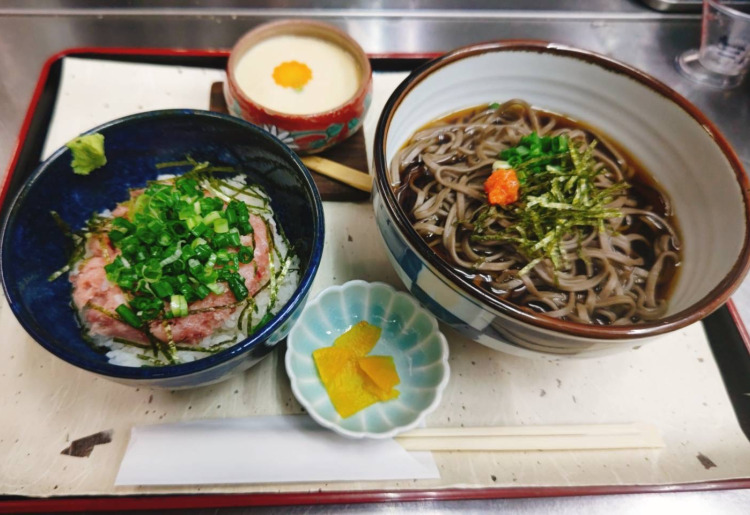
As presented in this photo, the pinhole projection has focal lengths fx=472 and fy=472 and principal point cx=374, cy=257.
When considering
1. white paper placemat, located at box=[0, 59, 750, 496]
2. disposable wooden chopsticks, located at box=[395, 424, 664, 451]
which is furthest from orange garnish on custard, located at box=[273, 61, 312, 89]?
disposable wooden chopsticks, located at box=[395, 424, 664, 451]

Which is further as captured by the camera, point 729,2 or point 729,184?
point 729,2

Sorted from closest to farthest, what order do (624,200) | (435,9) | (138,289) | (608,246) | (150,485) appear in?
(150,485) → (138,289) → (608,246) → (624,200) → (435,9)

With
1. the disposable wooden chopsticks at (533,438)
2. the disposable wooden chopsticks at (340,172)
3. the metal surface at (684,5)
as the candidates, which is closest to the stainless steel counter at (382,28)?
the metal surface at (684,5)

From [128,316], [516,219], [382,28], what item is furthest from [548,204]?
[382,28]

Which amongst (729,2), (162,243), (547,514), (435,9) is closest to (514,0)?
(435,9)

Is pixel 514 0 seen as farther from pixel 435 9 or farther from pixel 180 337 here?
pixel 180 337

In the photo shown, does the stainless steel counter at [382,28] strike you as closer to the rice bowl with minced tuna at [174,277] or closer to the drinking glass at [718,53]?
the drinking glass at [718,53]

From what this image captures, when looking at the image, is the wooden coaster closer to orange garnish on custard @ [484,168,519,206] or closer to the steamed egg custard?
the steamed egg custard
